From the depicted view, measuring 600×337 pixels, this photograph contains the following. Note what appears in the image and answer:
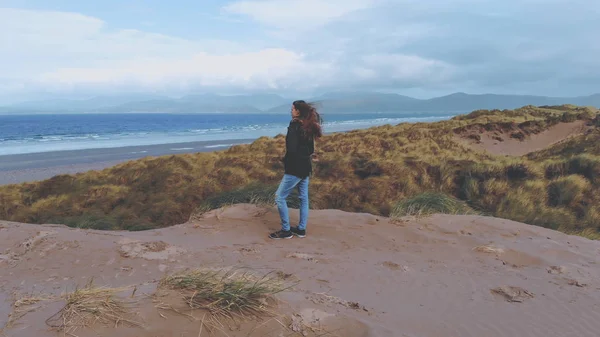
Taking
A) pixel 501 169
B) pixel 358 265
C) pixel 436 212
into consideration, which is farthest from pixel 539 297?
pixel 501 169

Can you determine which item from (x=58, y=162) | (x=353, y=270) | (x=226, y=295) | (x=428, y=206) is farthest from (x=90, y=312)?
(x=58, y=162)

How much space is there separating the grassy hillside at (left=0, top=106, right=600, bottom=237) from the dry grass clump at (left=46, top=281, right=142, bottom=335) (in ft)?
17.9

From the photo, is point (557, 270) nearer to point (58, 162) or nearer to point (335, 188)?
point (335, 188)

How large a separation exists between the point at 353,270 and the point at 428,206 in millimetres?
3712

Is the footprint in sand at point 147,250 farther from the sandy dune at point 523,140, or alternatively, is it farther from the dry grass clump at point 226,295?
the sandy dune at point 523,140

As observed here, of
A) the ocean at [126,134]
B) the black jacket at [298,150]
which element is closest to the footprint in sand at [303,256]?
the black jacket at [298,150]

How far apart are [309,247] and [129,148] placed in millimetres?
28417

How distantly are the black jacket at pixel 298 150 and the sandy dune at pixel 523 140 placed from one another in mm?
17294

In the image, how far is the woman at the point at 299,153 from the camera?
638 cm

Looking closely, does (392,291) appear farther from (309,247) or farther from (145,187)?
(145,187)

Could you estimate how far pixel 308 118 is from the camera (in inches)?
251

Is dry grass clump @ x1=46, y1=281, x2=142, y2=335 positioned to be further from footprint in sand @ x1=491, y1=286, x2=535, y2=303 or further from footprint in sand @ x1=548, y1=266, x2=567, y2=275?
footprint in sand @ x1=548, y1=266, x2=567, y2=275

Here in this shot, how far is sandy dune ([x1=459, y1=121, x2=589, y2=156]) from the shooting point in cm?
2227

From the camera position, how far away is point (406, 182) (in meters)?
11.5
